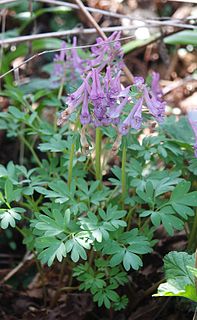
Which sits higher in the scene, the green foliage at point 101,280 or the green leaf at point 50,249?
the green leaf at point 50,249

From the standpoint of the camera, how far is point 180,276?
1425 mm

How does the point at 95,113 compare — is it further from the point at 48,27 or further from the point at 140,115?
the point at 48,27

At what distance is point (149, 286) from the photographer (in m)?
1.86

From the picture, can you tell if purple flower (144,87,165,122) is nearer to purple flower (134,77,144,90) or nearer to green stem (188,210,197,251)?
purple flower (134,77,144,90)

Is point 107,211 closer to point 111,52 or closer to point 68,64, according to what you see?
point 111,52

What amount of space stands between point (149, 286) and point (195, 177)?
438 millimetres

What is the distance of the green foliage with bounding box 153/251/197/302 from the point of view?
50.0 inches

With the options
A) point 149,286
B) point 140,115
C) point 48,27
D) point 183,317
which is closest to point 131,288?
point 149,286

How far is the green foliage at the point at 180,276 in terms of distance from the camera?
50.0 inches

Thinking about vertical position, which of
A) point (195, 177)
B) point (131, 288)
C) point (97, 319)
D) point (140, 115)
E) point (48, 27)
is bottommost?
point (97, 319)

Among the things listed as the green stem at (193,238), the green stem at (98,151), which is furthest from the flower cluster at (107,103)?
the green stem at (193,238)

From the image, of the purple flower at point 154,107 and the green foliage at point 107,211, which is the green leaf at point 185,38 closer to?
the green foliage at point 107,211

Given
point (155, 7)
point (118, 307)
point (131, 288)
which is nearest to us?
point (118, 307)

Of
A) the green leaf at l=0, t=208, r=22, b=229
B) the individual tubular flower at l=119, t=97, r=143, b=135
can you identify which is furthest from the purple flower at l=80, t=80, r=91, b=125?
the green leaf at l=0, t=208, r=22, b=229
